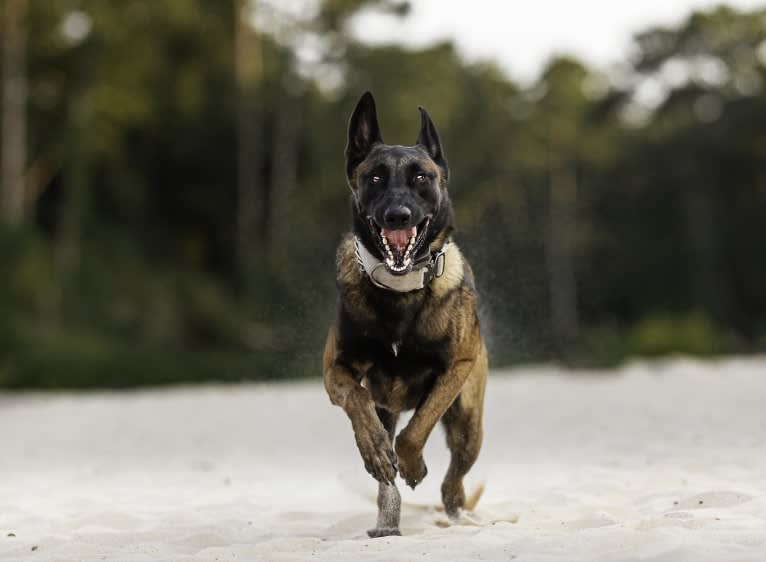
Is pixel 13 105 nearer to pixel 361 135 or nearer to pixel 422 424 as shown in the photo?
pixel 361 135

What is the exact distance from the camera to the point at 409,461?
516 cm

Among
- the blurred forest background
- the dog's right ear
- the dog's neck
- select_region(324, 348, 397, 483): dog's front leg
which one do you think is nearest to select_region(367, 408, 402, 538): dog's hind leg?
select_region(324, 348, 397, 483): dog's front leg

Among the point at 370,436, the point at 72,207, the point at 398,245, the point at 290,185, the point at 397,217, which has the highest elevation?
the point at 290,185

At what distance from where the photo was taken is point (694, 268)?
3944 centimetres

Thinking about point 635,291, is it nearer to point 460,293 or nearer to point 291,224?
point 291,224

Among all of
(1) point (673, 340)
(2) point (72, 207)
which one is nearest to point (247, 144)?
(2) point (72, 207)

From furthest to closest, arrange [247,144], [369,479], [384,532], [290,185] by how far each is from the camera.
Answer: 1. [247,144]
2. [290,185]
3. [369,479]
4. [384,532]

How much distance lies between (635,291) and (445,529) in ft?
128

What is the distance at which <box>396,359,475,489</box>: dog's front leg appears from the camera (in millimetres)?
5137

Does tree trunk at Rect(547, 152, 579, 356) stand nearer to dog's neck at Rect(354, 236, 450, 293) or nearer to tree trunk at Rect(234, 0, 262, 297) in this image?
tree trunk at Rect(234, 0, 262, 297)

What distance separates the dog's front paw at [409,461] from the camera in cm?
514

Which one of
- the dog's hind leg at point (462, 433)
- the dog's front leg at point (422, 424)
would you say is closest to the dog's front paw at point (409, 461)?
the dog's front leg at point (422, 424)

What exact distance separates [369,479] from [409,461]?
94.7 inches

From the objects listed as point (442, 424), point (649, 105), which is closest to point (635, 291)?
point (649, 105)
